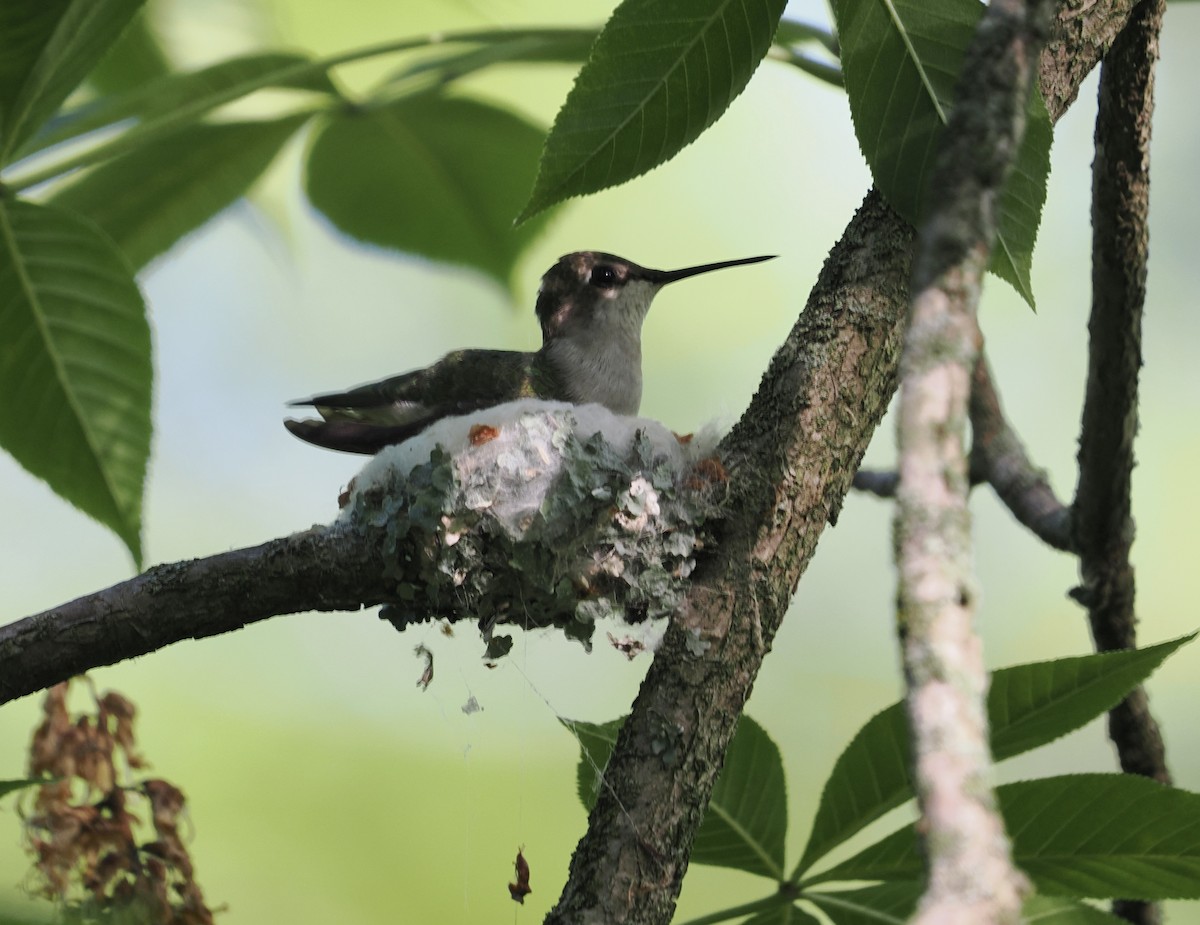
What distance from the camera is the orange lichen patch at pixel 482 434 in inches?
108

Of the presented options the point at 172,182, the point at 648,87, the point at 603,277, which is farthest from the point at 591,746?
the point at 172,182

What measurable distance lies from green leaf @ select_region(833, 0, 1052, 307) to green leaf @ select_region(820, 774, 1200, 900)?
75 cm

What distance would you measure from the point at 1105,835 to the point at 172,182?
305 cm

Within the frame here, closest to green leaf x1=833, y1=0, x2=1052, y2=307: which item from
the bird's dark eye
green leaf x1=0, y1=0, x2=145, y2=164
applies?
green leaf x1=0, y1=0, x2=145, y2=164

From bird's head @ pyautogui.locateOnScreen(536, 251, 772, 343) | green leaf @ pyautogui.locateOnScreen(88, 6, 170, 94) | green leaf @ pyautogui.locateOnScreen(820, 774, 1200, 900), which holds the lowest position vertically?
green leaf @ pyautogui.locateOnScreen(820, 774, 1200, 900)

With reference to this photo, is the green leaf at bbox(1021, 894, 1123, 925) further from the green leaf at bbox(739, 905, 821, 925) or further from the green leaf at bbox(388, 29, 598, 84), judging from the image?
the green leaf at bbox(388, 29, 598, 84)

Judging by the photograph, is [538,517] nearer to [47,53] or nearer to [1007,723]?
[1007,723]

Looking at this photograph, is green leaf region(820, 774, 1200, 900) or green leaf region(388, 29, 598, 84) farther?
green leaf region(388, 29, 598, 84)

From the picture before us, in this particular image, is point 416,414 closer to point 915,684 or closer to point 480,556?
point 480,556

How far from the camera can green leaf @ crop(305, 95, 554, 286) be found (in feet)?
13.8

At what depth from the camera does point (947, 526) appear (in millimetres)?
848

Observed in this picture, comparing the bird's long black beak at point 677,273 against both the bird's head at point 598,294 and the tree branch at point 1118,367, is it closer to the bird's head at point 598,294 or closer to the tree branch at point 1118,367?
the bird's head at point 598,294

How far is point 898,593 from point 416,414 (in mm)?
2503

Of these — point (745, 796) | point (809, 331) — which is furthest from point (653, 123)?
point (745, 796)
